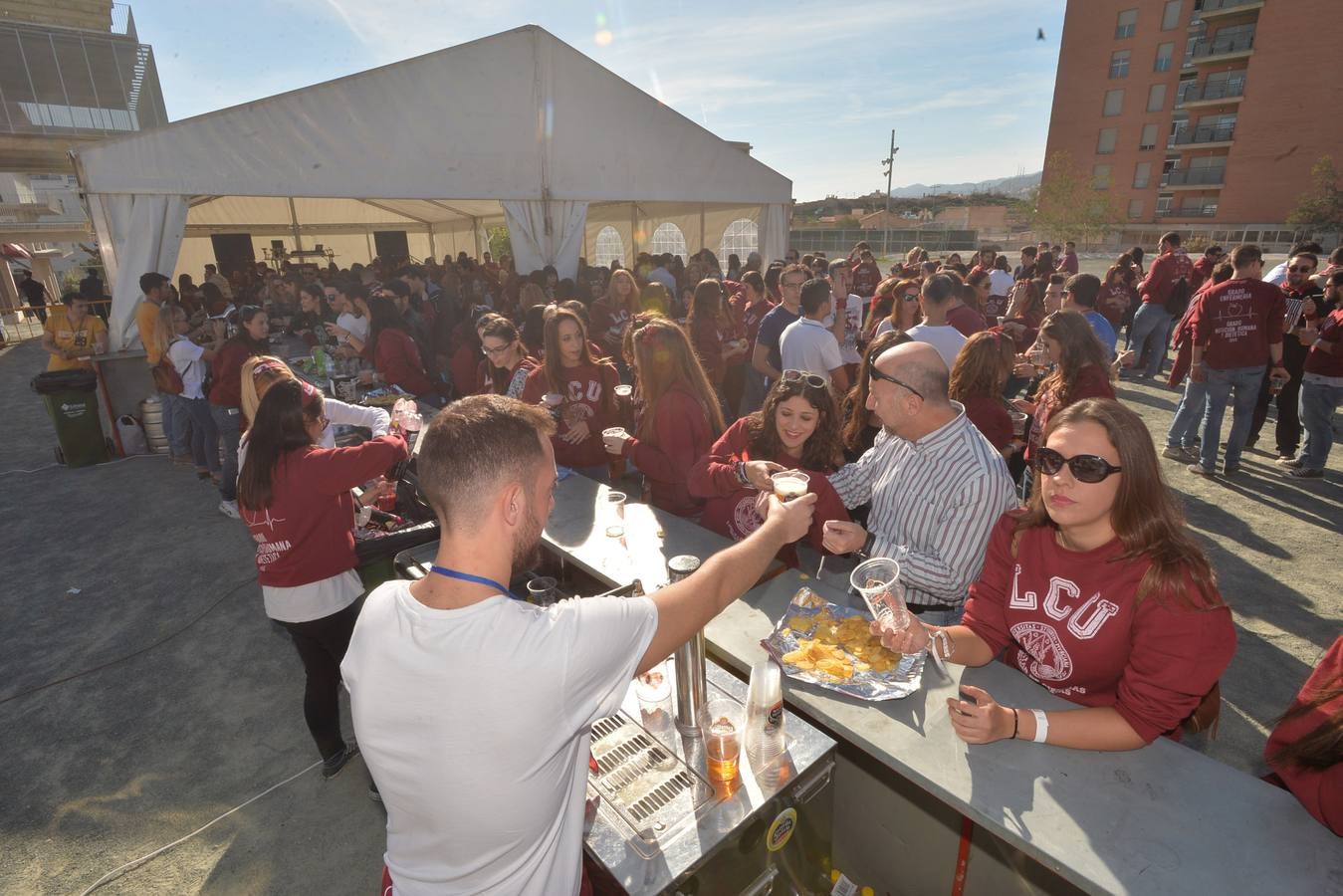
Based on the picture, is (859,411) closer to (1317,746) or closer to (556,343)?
(556,343)

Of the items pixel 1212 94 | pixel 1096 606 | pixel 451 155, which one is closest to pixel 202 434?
pixel 451 155

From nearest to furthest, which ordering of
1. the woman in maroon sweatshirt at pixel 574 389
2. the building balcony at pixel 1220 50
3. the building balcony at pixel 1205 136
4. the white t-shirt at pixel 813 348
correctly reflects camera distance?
1. the woman in maroon sweatshirt at pixel 574 389
2. the white t-shirt at pixel 813 348
3. the building balcony at pixel 1220 50
4. the building balcony at pixel 1205 136

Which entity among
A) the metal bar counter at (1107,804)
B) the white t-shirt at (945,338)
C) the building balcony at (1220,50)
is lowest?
the metal bar counter at (1107,804)

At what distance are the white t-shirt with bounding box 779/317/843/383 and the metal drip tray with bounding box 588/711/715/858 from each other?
412 cm

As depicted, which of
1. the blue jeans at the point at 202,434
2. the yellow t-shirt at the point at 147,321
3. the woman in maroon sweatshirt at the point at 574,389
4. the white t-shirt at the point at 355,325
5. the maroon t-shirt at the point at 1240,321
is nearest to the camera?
the woman in maroon sweatshirt at the point at 574,389

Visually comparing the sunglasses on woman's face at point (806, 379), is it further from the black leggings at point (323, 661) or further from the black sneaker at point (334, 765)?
the black sneaker at point (334, 765)

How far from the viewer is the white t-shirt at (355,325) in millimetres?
7949

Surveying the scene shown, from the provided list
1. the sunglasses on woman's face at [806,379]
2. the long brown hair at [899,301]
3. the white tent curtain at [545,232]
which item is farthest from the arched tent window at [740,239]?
the sunglasses on woman's face at [806,379]

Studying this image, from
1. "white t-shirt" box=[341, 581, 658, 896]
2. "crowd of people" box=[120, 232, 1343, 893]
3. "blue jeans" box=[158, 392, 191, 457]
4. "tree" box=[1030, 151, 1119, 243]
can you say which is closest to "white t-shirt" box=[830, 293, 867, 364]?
"crowd of people" box=[120, 232, 1343, 893]

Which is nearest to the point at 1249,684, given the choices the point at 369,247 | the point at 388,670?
the point at 388,670

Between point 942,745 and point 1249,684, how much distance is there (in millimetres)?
3298

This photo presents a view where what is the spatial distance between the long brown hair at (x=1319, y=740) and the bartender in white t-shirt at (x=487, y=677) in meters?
1.66

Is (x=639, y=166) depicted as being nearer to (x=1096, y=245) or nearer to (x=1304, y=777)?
(x=1304, y=777)

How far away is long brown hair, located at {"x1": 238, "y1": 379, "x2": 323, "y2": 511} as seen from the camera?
2855mm
